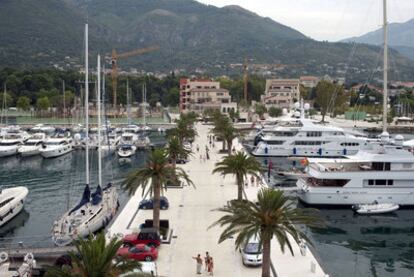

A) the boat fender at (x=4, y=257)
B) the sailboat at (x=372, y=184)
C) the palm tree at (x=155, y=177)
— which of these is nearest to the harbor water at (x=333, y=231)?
the sailboat at (x=372, y=184)

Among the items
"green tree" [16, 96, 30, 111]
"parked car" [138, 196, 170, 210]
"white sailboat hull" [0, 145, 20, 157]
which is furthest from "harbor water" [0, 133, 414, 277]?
"green tree" [16, 96, 30, 111]

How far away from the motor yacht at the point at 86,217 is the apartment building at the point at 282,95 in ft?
382

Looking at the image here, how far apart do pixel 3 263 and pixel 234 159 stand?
61.7 ft

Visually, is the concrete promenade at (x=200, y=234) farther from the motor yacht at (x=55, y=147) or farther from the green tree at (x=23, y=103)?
the green tree at (x=23, y=103)

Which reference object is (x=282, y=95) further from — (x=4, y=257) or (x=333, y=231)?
(x=4, y=257)

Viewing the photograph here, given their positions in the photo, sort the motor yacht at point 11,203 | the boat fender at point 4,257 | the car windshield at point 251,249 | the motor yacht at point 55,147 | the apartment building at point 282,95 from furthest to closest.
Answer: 1. the apartment building at point 282,95
2. the motor yacht at point 55,147
3. the motor yacht at point 11,203
4. the car windshield at point 251,249
5. the boat fender at point 4,257

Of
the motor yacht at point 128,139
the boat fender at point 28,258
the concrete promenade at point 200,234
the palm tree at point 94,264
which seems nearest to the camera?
the palm tree at point 94,264

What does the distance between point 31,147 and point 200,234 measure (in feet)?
163

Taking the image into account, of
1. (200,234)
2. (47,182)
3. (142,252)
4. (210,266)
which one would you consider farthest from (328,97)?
(210,266)

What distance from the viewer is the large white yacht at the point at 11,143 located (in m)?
73.3

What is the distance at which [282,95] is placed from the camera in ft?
513

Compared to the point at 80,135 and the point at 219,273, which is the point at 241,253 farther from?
the point at 80,135

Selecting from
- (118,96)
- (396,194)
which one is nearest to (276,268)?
(396,194)

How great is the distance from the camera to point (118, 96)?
472ft
